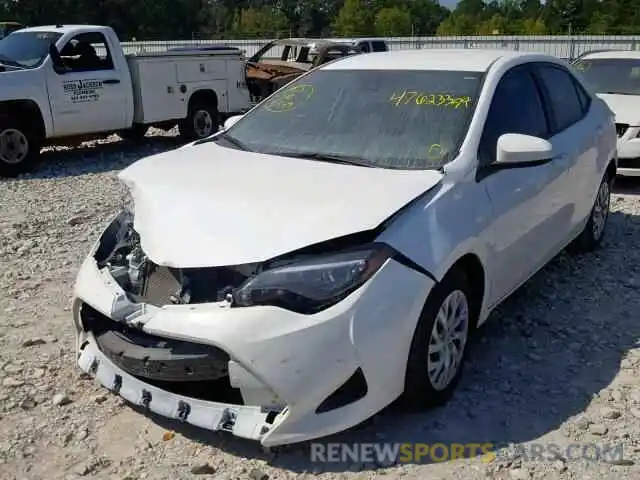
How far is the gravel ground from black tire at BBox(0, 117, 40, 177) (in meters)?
4.17

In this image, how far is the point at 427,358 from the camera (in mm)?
3373

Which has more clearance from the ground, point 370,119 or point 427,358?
point 370,119

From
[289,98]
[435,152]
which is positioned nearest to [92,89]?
[289,98]

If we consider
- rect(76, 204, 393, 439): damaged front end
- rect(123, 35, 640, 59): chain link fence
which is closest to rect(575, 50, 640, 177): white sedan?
rect(76, 204, 393, 439): damaged front end

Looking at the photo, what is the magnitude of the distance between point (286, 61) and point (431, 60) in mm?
12126

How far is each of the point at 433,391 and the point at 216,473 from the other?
42.3 inches

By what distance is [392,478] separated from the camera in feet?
10.3

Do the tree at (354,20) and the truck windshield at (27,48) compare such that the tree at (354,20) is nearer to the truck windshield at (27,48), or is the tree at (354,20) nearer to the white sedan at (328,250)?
the truck windshield at (27,48)

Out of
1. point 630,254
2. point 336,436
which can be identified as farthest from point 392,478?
point 630,254

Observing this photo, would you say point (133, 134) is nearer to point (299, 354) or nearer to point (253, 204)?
point (253, 204)

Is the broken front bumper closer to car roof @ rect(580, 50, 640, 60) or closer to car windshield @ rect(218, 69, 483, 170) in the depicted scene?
car windshield @ rect(218, 69, 483, 170)

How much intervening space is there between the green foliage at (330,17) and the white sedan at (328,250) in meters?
38.9

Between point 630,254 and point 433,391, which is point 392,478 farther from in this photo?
point 630,254

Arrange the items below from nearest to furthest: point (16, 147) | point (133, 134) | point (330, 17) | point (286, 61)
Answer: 1. point (16, 147)
2. point (133, 134)
3. point (286, 61)
4. point (330, 17)
